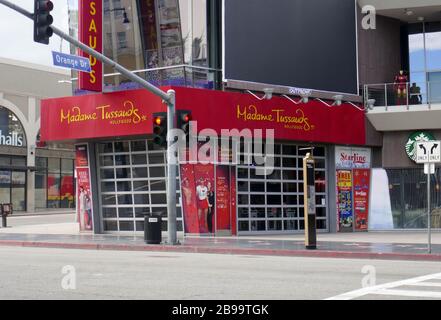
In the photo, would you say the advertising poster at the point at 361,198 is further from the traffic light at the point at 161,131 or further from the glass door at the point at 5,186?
the glass door at the point at 5,186

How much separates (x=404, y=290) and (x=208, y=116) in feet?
51.2

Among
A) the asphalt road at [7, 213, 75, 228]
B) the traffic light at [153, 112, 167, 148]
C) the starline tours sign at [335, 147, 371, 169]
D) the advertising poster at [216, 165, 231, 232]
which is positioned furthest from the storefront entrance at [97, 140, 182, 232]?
the asphalt road at [7, 213, 75, 228]

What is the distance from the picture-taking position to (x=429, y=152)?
18859 mm

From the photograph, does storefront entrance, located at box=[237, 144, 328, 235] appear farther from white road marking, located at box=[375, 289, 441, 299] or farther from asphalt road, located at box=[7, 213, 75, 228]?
white road marking, located at box=[375, 289, 441, 299]

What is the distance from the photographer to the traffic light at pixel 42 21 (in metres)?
16.1

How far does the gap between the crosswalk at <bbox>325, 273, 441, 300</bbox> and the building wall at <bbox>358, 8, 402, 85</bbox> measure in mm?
19844

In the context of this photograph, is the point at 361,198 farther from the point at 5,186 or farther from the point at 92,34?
the point at 5,186

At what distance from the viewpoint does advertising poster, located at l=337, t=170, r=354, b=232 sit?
30.1m

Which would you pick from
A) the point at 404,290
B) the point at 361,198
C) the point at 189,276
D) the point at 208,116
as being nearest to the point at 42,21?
the point at 189,276

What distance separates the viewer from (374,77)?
1240 inches

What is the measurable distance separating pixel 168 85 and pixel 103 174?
5700mm
